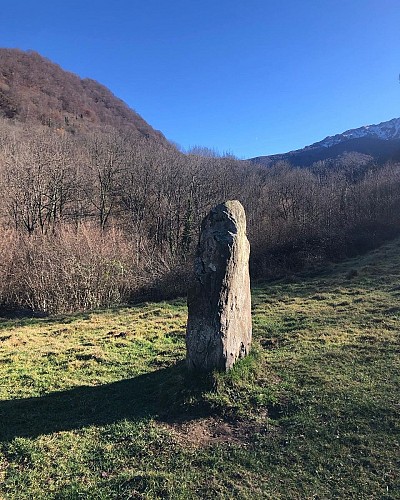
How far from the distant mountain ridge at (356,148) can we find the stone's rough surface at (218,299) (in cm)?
7284

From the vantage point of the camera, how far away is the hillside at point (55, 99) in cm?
8300

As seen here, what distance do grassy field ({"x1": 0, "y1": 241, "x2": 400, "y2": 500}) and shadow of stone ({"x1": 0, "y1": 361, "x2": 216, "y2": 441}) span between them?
0.03 metres

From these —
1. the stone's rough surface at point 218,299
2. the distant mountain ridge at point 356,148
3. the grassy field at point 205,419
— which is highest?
the distant mountain ridge at point 356,148

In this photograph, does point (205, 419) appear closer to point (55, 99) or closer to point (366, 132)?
point (55, 99)

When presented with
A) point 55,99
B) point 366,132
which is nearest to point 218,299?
point 55,99

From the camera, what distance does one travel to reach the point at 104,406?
301 inches

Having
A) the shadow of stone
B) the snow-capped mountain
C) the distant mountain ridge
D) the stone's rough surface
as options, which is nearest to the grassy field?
the shadow of stone

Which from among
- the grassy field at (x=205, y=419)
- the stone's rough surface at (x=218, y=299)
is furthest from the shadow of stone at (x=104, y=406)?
the stone's rough surface at (x=218, y=299)

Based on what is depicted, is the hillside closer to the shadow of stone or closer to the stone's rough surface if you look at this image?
the stone's rough surface

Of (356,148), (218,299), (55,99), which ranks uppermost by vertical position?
(55,99)

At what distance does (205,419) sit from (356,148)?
131380 mm

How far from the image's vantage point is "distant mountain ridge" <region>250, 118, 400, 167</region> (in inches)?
4008

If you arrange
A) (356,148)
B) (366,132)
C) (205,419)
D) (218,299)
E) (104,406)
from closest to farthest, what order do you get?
(205,419)
(104,406)
(218,299)
(356,148)
(366,132)

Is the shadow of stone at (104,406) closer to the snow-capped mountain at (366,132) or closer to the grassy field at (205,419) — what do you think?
the grassy field at (205,419)
